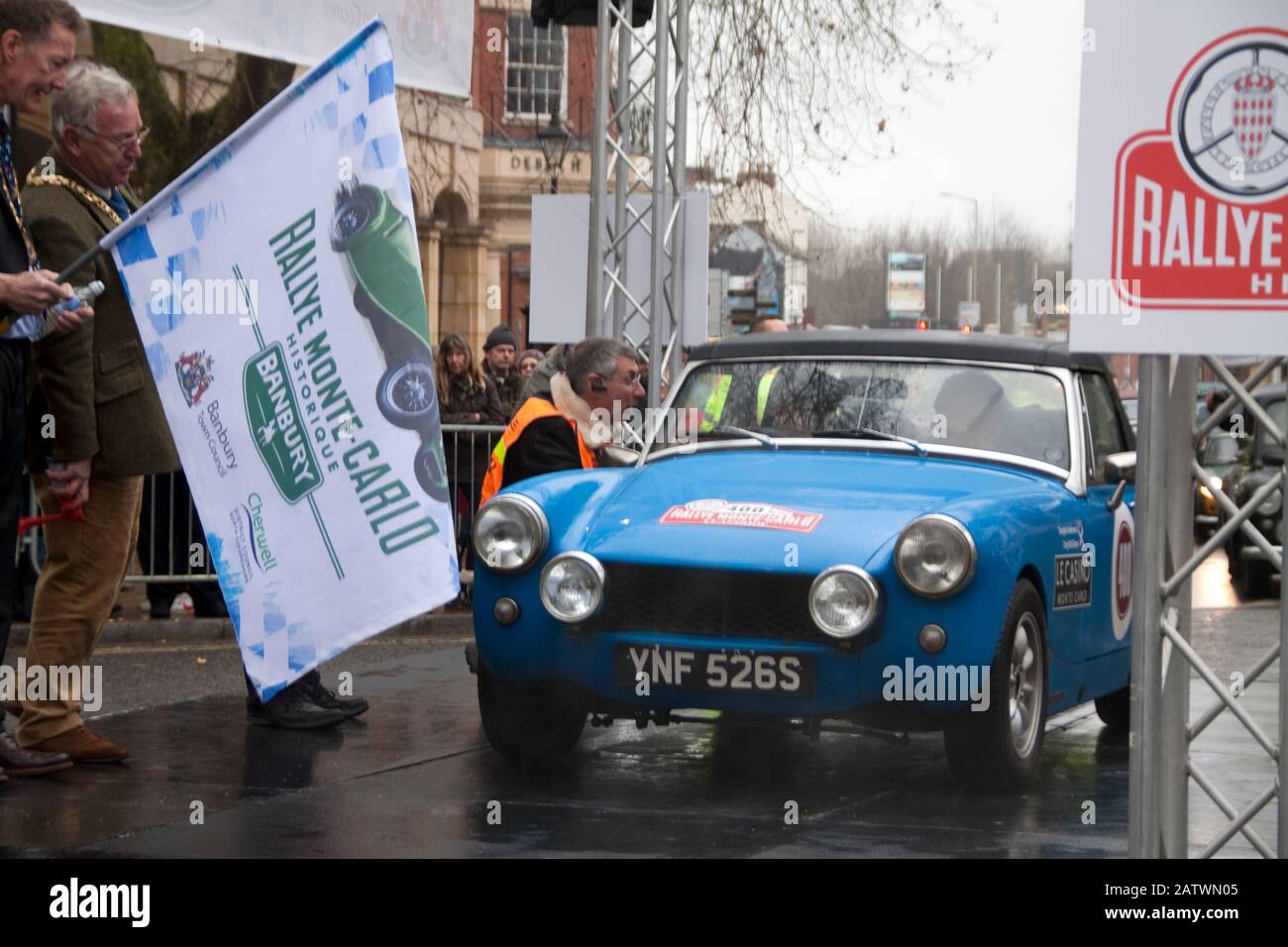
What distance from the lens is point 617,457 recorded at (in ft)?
24.7

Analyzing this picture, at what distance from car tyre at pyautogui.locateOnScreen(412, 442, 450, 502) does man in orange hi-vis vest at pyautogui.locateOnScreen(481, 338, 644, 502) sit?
2.52 m

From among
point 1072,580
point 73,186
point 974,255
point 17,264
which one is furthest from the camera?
point 974,255

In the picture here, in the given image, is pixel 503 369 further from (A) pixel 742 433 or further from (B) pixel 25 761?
(B) pixel 25 761

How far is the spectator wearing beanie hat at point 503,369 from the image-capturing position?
13844 mm

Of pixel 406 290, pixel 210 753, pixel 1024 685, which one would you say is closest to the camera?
pixel 406 290

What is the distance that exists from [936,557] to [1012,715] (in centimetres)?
68

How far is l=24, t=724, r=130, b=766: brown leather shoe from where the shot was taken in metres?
6.72

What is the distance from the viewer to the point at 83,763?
6773 millimetres

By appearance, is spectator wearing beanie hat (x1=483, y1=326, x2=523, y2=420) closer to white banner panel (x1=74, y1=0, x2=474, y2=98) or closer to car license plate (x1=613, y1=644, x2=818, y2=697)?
white banner panel (x1=74, y1=0, x2=474, y2=98)

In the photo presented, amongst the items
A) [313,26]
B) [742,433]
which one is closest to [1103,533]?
[742,433]

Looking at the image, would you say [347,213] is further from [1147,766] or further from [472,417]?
[472,417]

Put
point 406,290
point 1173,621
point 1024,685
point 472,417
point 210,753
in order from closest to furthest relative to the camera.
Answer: point 1173,621 < point 406,290 < point 1024,685 < point 210,753 < point 472,417

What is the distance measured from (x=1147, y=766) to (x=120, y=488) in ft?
13.3

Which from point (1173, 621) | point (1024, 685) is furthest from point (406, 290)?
point (1024, 685)
